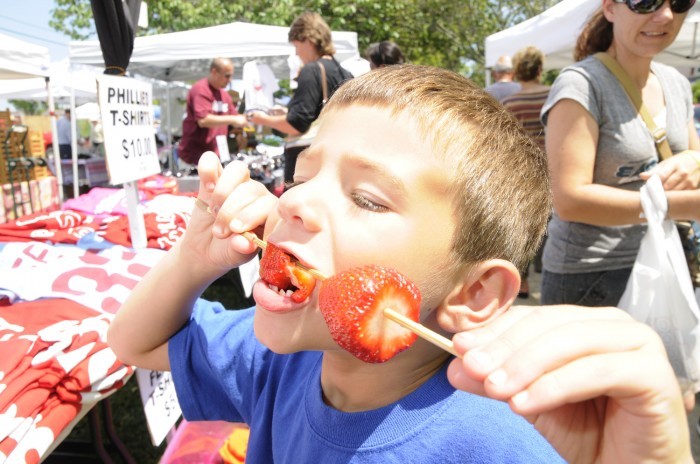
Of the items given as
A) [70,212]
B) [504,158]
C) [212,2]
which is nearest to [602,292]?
[504,158]

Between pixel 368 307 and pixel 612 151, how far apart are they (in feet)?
4.65

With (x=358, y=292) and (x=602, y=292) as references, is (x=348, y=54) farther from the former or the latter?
(x=358, y=292)

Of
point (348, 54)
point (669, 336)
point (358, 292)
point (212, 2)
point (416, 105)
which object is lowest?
point (669, 336)

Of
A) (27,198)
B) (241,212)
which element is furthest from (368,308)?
(27,198)

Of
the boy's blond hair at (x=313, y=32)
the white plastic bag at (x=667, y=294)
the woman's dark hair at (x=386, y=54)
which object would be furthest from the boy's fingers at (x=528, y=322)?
the woman's dark hair at (x=386, y=54)

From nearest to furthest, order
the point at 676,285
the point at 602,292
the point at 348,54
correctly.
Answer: the point at 676,285
the point at 602,292
the point at 348,54

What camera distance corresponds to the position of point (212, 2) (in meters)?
17.9

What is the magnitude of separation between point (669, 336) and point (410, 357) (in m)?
1.11

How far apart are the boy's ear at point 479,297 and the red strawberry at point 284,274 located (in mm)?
301

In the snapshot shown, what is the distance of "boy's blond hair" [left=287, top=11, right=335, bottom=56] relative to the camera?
13.3ft

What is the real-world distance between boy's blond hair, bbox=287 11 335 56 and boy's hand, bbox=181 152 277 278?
306 cm

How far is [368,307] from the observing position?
81 centimetres

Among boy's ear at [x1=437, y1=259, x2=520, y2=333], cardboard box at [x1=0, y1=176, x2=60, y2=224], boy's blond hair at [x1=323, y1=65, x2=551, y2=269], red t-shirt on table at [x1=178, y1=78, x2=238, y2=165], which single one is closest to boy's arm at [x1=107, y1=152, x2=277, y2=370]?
boy's blond hair at [x1=323, y1=65, x2=551, y2=269]

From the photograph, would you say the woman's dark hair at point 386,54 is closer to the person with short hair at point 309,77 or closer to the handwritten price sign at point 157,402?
the person with short hair at point 309,77
